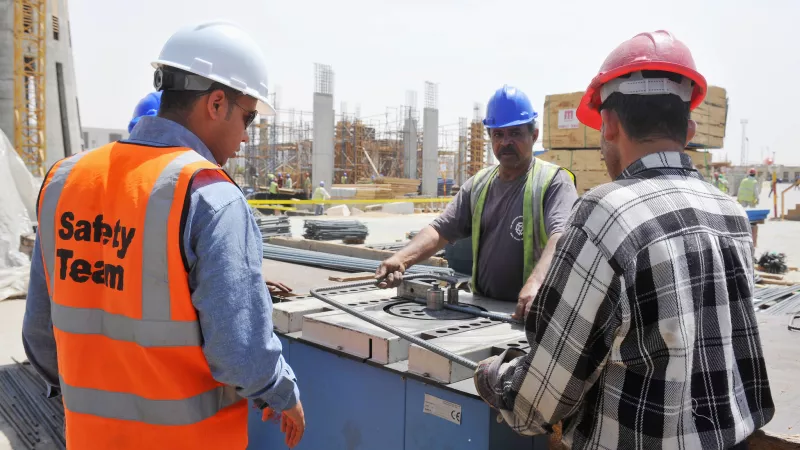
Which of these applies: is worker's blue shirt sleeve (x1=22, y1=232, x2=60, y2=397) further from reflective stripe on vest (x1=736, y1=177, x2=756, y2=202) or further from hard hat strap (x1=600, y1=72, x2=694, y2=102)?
reflective stripe on vest (x1=736, y1=177, x2=756, y2=202)

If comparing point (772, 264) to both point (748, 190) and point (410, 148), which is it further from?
point (410, 148)

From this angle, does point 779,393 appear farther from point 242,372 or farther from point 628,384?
point 242,372

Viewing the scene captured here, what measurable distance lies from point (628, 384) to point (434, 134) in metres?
34.6

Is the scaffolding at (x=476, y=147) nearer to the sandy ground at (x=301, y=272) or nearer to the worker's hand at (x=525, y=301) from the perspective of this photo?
the sandy ground at (x=301, y=272)

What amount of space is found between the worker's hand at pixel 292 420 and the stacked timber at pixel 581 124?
8794 millimetres

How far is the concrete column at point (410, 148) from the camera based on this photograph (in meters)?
Result: 36.6

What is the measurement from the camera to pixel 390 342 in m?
2.38

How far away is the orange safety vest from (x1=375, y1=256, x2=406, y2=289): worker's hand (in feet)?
4.96

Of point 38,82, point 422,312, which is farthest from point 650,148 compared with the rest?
point 38,82

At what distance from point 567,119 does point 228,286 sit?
9376mm

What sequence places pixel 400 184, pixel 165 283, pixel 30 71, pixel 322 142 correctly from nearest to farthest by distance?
pixel 165 283 → pixel 30 71 → pixel 322 142 → pixel 400 184

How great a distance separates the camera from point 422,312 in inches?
112

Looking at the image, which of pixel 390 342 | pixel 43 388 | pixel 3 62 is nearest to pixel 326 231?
pixel 43 388

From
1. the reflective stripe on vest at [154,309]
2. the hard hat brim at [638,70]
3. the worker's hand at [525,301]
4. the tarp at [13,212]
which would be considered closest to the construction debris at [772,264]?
the worker's hand at [525,301]
